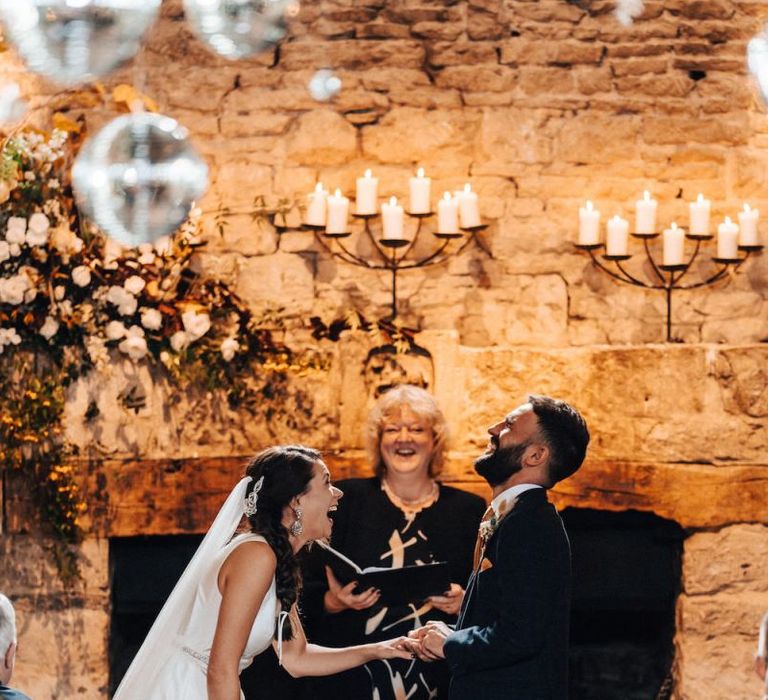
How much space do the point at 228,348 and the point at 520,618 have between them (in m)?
2.03

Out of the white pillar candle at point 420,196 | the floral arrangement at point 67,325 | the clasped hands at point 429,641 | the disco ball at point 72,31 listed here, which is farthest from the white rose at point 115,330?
the clasped hands at point 429,641

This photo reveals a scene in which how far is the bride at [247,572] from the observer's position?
2.98 meters

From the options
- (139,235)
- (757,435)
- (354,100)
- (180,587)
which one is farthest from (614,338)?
(180,587)

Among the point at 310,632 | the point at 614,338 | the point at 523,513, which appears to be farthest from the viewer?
the point at 614,338

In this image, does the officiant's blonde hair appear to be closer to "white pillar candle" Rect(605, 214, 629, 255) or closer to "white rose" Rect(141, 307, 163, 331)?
"white rose" Rect(141, 307, 163, 331)

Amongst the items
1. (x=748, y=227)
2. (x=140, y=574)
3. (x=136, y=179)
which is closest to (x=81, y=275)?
(x=136, y=179)

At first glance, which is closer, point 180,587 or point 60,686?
point 180,587

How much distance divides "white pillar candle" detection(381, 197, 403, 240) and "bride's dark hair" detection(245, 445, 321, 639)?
5.58 ft

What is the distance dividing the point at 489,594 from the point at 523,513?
0.74 feet

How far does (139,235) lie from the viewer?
4.65m

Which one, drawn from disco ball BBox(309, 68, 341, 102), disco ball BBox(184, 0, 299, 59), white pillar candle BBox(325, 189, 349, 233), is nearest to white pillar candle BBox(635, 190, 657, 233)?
white pillar candle BBox(325, 189, 349, 233)

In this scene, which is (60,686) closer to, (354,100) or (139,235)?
(139,235)

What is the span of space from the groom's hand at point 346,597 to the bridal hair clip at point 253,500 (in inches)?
34.8

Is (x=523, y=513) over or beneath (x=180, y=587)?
over
